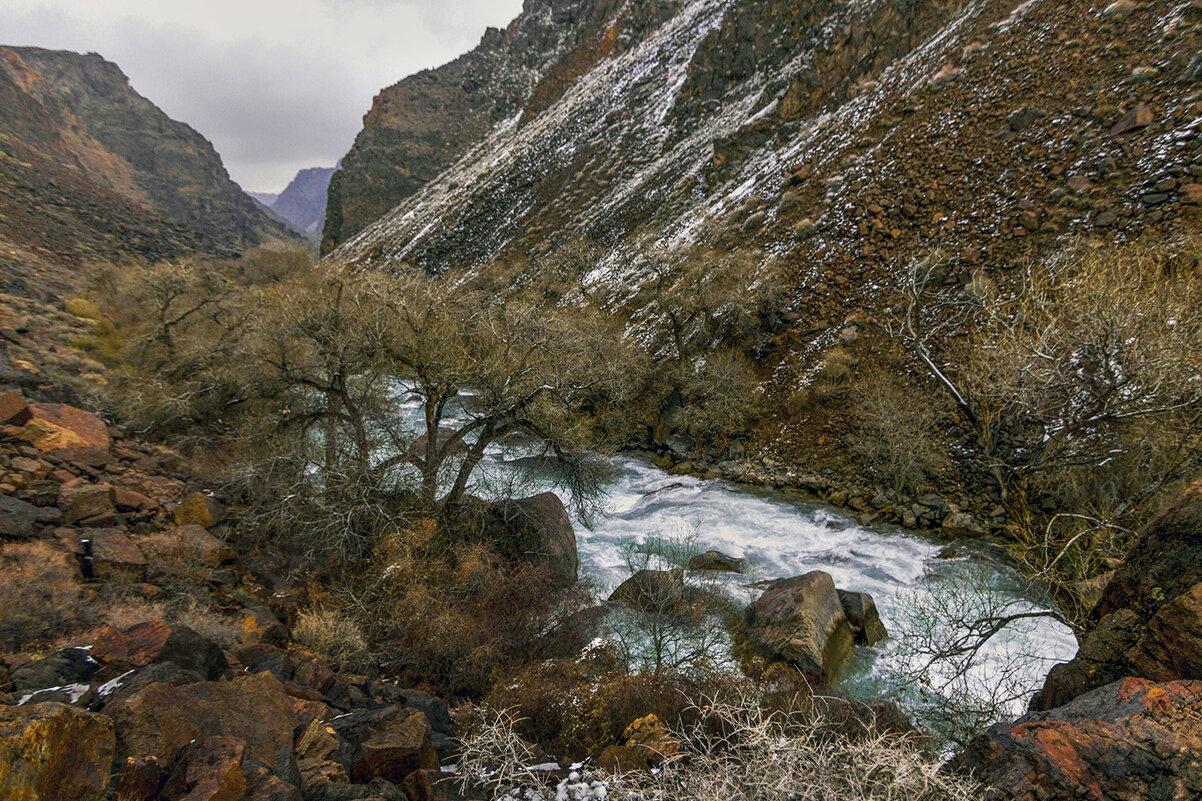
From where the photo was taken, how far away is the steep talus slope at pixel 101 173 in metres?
34.6

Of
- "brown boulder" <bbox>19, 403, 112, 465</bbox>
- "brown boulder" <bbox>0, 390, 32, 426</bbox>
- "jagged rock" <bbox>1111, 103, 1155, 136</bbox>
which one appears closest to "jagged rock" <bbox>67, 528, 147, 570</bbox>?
"brown boulder" <bbox>19, 403, 112, 465</bbox>

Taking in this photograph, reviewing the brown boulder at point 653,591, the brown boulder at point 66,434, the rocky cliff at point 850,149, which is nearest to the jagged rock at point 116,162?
the rocky cliff at point 850,149

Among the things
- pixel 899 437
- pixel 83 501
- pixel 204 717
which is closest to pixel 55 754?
pixel 204 717

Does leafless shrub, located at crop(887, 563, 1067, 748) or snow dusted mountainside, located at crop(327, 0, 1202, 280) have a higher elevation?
snow dusted mountainside, located at crop(327, 0, 1202, 280)

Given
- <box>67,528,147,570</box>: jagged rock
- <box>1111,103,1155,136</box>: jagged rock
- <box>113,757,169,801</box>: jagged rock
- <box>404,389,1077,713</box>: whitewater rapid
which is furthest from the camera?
<box>1111,103,1155,136</box>: jagged rock

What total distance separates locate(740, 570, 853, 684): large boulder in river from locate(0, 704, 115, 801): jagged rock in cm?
840

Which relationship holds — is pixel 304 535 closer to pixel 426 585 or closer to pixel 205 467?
pixel 426 585

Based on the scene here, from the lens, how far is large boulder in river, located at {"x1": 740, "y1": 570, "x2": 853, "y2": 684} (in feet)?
27.0

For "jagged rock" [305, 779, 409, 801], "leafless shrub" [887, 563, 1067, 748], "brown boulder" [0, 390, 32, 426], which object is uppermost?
"brown boulder" [0, 390, 32, 426]

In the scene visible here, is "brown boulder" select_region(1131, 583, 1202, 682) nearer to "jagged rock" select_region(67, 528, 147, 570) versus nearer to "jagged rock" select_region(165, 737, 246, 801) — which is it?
"jagged rock" select_region(165, 737, 246, 801)

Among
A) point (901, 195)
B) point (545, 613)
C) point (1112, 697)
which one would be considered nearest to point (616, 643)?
point (545, 613)

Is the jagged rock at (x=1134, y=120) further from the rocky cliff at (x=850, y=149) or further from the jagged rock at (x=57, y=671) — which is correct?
the jagged rock at (x=57, y=671)

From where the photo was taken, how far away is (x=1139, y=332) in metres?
7.71

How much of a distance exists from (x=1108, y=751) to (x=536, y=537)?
10035 millimetres
